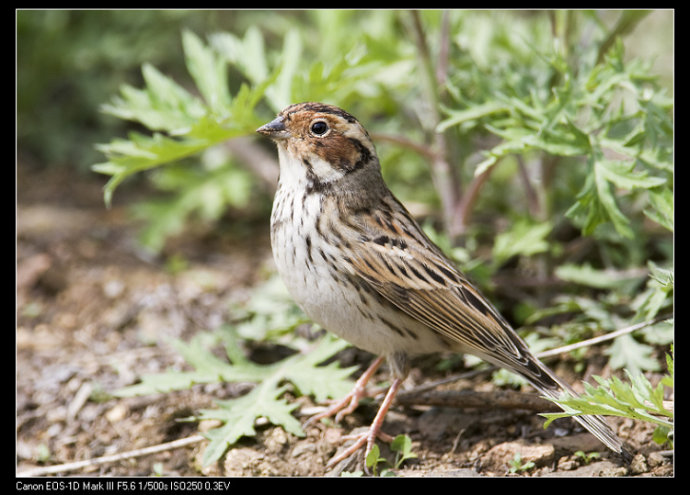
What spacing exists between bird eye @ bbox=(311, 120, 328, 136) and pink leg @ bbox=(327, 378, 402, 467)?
1.34 metres

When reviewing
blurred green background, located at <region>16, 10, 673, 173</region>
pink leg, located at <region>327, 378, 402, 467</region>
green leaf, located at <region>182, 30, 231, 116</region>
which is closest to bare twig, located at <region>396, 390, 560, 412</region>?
pink leg, located at <region>327, 378, 402, 467</region>

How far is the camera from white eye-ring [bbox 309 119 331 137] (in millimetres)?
3895

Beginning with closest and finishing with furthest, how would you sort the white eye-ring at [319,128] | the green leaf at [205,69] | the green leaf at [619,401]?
the green leaf at [619,401] → the white eye-ring at [319,128] → the green leaf at [205,69]

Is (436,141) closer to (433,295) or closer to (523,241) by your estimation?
(523,241)

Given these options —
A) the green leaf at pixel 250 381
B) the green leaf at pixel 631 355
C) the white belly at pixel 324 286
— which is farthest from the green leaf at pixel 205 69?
the green leaf at pixel 631 355

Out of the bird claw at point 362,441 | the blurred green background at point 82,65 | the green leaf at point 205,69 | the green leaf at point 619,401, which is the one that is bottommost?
the bird claw at point 362,441

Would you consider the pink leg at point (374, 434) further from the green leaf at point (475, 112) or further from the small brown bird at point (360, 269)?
the green leaf at point (475, 112)

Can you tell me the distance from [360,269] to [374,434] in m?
0.85

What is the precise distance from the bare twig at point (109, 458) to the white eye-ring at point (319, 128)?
1660 millimetres

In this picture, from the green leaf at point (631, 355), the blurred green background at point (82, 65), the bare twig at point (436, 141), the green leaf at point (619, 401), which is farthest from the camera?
the blurred green background at point (82, 65)

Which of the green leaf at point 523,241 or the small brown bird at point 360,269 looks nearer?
the small brown bird at point 360,269

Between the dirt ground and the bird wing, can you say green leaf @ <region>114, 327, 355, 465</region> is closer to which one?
the dirt ground

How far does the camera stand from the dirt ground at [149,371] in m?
3.85
